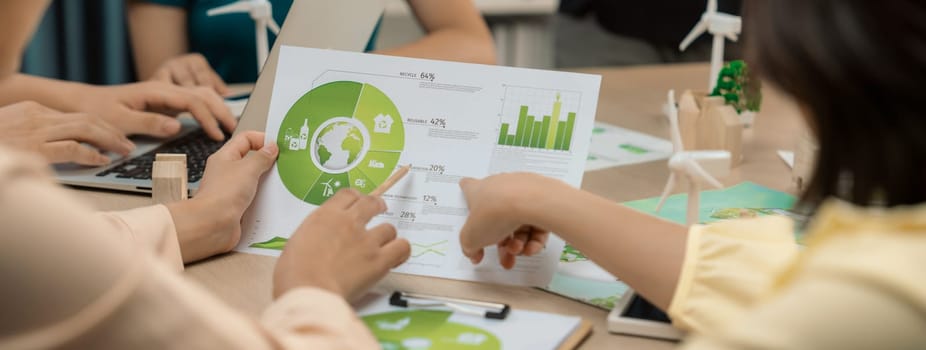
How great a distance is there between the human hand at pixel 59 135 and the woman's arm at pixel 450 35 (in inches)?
21.6

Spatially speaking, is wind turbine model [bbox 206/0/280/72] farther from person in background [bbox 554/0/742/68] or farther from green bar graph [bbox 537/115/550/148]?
person in background [bbox 554/0/742/68]

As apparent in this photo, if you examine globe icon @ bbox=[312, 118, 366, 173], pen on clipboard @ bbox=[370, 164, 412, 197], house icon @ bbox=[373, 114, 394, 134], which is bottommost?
pen on clipboard @ bbox=[370, 164, 412, 197]

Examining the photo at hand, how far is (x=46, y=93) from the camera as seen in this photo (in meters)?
1.33

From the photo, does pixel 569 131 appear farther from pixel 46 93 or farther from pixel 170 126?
pixel 46 93

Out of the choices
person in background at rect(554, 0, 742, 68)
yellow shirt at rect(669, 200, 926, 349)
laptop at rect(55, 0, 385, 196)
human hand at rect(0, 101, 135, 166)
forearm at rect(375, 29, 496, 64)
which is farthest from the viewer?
person in background at rect(554, 0, 742, 68)

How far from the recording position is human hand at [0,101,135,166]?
111cm

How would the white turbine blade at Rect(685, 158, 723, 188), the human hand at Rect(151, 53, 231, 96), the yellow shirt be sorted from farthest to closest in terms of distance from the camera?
the human hand at Rect(151, 53, 231, 96)
the white turbine blade at Rect(685, 158, 723, 188)
the yellow shirt

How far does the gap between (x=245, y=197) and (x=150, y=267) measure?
0.39 m

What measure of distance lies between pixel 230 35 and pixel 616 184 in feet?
3.00

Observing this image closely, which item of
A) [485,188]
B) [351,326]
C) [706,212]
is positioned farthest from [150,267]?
[706,212]

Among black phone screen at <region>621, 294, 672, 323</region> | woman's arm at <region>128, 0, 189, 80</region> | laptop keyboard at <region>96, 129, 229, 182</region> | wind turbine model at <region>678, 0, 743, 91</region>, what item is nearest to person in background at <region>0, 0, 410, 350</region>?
black phone screen at <region>621, 294, 672, 323</region>

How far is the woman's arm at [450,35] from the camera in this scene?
159 cm

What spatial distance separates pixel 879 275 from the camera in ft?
1.45

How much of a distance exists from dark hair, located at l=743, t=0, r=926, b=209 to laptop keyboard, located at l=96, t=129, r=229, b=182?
0.72m
